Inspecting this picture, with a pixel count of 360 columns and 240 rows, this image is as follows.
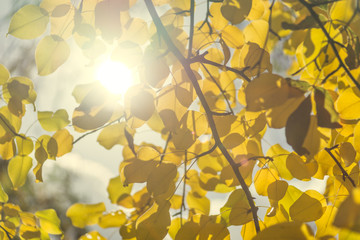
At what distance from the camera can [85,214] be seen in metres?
0.73

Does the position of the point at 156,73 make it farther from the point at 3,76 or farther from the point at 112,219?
the point at 112,219

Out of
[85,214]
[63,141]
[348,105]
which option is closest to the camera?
[348,105]

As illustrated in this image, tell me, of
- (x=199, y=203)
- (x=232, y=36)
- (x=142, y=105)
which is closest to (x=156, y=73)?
(x=142, y=105)

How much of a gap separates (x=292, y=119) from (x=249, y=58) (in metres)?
0.18

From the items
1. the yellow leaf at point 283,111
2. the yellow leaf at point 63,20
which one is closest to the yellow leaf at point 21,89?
the yellow leaf at point 63,20

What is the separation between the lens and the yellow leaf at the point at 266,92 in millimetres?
307

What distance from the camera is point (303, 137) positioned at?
0.30 m

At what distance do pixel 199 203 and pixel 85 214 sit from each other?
0.28 meters

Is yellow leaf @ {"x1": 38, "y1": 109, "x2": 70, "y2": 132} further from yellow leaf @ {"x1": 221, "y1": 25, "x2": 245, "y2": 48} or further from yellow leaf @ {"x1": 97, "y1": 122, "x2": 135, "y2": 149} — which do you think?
yellow leaf @ {"x1": 221, "y1": 25, "x2": 245, "y2": 48}

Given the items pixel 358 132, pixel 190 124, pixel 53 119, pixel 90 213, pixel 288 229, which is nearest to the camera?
pixel 288 229

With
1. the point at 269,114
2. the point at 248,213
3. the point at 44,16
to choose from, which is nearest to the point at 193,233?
the point at 248,213

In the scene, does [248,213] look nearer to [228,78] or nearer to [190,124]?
[190,124]

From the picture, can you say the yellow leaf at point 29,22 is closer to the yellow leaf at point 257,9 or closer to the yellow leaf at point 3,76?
the yellow leaf at point 3,76

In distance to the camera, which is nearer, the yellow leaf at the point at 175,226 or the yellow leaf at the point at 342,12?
the yellow leaf at the point at 342,12
